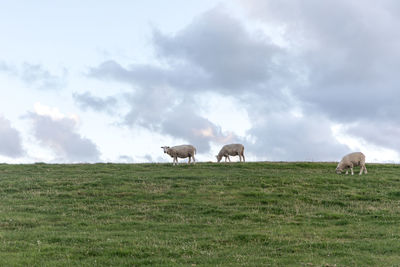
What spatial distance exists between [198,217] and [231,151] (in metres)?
25.7

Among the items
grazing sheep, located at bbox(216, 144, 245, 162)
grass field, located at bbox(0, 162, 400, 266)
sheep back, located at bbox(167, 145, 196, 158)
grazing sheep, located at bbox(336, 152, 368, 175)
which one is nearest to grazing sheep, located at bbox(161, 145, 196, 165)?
sheep back, located at bbox(167, 145, 196, 158)

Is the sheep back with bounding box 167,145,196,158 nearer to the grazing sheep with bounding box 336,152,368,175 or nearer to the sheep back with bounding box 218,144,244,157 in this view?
the sheep back with bounding box 218,144,244,157

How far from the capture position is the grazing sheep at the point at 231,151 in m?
46.0

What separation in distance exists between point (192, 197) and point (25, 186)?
1191 centimetres

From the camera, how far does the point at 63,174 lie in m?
34.7

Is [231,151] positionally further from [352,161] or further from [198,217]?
[198,217]

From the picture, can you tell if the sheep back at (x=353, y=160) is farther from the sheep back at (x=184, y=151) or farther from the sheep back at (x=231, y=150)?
the sheep back at (x=184, y=151)

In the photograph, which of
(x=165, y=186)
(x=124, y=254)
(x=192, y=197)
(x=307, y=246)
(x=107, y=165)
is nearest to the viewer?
(x=124, y=254)

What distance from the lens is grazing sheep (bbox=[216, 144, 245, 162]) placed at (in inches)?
1810

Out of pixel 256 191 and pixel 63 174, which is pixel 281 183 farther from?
pixel 63 174

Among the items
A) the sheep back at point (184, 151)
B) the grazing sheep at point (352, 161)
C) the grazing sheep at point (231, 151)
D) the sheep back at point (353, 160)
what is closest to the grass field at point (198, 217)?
the grazing sheep at point (352, 161)

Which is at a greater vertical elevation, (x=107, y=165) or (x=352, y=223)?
(x=107, y=165)

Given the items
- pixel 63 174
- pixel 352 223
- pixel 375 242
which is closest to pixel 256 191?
pixel 352 223

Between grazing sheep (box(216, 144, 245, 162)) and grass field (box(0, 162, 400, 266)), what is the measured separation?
887 centimetres
